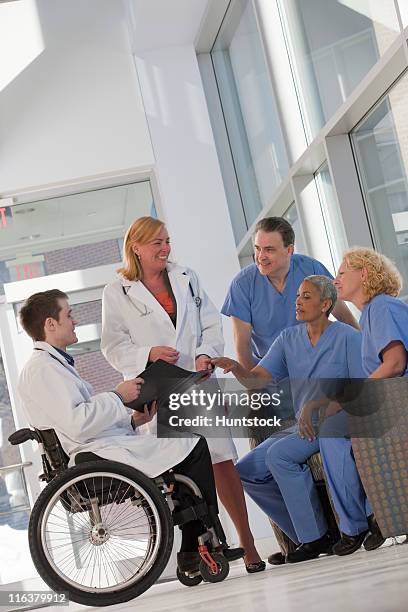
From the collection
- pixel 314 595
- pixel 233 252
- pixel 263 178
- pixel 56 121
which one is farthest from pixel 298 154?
pixel 314 595

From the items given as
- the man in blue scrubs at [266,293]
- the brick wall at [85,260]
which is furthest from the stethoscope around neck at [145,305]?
the brick wall at [85,260]

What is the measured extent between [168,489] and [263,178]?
273 centimetres

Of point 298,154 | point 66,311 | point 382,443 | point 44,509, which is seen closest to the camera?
point 44,509

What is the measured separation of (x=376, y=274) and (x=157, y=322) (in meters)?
0.80

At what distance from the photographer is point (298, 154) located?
4.71m

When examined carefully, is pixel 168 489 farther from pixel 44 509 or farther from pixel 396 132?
pixel 396 132

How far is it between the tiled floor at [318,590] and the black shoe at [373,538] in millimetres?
34

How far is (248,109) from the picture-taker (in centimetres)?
564

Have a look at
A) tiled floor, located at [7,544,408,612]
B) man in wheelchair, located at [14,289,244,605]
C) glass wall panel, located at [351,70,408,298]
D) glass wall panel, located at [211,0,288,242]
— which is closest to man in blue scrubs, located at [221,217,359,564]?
glass wall panel, located at [351,70,408,298]

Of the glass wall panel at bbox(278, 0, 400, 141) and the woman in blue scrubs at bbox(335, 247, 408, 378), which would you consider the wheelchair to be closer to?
the woman in blue scrubs at bbox(335, 247, 408, 378)

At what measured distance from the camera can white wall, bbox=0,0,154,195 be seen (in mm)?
5883

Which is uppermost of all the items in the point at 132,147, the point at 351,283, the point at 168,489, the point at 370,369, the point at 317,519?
the point at 132,147

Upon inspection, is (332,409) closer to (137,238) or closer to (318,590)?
(137,238)

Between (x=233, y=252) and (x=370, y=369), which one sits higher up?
(x=233, y=252)
